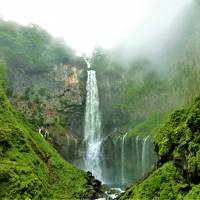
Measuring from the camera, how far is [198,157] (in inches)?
2704

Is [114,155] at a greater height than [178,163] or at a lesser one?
greater

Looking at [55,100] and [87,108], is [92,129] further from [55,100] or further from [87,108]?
[55,100]

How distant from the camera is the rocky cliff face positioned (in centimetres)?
14500

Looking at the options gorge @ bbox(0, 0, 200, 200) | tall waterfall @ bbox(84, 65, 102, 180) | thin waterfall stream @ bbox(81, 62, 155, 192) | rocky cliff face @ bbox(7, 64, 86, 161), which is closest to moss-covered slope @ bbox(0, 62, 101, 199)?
gorge @ bbox(0, 0, 200, 200)

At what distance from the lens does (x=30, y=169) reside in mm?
107750

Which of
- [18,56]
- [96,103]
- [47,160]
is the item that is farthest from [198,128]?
[18,56]

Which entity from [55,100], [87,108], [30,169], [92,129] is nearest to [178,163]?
[30,169]

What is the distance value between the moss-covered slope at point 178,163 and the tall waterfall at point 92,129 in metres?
56.0

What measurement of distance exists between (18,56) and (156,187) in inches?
4033

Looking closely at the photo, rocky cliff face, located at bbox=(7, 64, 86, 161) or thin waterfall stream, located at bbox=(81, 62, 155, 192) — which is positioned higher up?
rocky cliff face, located at bbox=(7, 64, 86, 161)

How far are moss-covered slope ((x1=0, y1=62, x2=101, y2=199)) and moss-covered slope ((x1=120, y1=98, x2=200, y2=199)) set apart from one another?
80.9 feet

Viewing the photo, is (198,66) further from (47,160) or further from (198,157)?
(198,157)

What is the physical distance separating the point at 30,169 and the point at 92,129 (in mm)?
46273

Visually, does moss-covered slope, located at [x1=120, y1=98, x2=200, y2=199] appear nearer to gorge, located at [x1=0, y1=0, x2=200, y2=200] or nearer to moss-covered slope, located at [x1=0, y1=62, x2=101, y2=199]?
gorge, located at [x1=0, y1=0, x2=200, y2=200]
